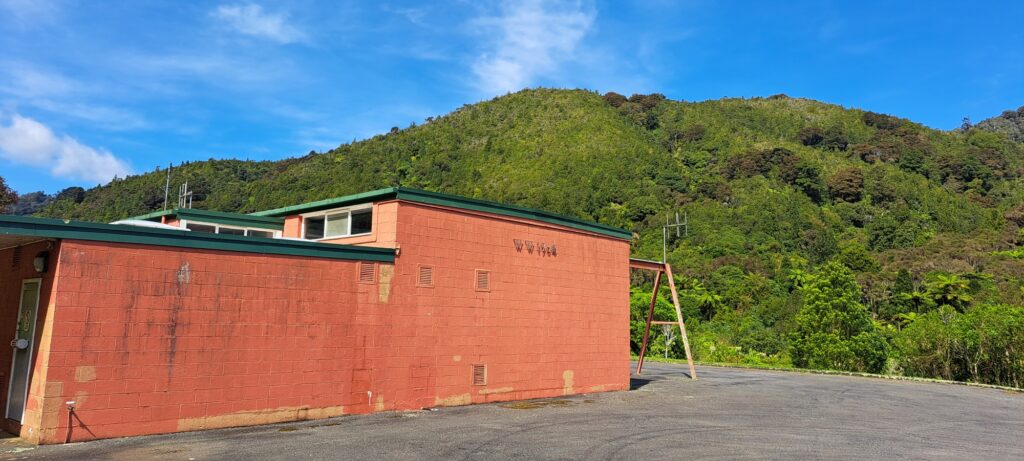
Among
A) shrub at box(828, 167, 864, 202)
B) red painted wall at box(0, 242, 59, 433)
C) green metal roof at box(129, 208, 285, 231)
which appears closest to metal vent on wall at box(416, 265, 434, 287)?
green metal roof at box(129, 208, 285, 231)

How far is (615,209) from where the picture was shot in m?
88.0

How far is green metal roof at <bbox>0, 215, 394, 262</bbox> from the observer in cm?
995

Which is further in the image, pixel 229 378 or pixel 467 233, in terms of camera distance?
pixel 467 233

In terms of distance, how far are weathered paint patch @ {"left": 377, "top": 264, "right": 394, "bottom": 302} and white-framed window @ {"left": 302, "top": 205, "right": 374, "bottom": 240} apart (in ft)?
3.68

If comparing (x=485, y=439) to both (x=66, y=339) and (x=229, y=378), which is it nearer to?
(x=229, y=378)

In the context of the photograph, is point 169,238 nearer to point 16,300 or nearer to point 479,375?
point 16,300

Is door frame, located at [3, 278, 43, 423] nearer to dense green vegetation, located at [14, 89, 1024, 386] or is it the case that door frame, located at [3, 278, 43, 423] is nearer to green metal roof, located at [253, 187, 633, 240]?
green metal roof, located at [253, 187, 633, 240]

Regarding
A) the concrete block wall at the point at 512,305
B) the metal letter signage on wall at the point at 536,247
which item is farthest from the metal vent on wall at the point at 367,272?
the metal letter signage on wall at the point at 536,247

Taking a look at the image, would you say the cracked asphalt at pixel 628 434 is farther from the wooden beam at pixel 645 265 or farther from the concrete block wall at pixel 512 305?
the wooden beam at pixel 645 265

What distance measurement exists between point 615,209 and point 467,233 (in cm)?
7356

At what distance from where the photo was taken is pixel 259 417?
12109 mm

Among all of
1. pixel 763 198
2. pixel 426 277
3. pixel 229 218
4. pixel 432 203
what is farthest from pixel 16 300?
pixel 763 198

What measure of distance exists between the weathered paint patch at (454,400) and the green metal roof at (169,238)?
3599 millimetres

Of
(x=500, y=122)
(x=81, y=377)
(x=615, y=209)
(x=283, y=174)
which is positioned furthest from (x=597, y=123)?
(x=81, y=377)
